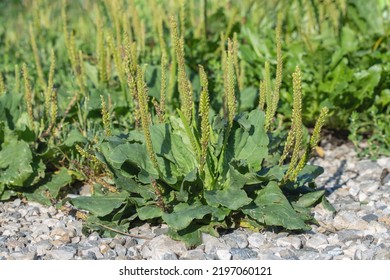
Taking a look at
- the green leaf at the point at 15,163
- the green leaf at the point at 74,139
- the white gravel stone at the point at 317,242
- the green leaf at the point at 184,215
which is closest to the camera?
the green leaf at the point at 184,215

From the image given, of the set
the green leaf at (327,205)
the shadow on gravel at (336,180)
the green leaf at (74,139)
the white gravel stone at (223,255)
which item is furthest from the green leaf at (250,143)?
the green leaf at (74,139)

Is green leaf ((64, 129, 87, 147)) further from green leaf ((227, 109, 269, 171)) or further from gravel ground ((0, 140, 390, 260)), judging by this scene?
green leaf ((227, 109, 269, 171))

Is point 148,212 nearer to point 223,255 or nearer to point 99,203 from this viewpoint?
point 99,203

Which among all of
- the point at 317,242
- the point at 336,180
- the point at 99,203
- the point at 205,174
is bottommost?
the point at 336,180

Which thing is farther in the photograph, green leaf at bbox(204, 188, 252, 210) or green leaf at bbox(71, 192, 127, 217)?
green leaf at bbox(71, 192, 127, 217)

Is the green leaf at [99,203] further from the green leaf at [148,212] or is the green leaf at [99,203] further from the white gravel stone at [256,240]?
the white gravel stone at [256,240]

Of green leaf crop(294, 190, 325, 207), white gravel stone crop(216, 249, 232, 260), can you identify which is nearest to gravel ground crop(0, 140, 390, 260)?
white gravel stone crop(216, 249, 232, 260)

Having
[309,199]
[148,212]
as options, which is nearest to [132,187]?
[148,212]
